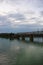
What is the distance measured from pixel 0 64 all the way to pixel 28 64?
352cm

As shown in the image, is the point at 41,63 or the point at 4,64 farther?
the point at 41,63

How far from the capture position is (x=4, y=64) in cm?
1827

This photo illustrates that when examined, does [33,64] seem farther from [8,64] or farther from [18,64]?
[8,64]

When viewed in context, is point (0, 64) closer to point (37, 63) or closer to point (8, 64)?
point (8, 64)

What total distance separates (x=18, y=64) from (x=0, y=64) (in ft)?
7.37

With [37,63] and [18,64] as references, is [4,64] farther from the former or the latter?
[37,63]

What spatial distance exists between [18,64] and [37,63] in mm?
2618

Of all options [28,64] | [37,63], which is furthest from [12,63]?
[37,63]

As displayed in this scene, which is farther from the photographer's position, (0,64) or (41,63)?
(41,63)

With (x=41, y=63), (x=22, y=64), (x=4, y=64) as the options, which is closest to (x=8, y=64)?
(x=4, y=64)

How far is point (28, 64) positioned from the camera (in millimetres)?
19047

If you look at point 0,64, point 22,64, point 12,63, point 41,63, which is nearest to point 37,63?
point 41,63

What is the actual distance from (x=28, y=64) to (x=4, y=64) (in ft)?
10.0

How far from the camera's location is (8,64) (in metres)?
18.2
